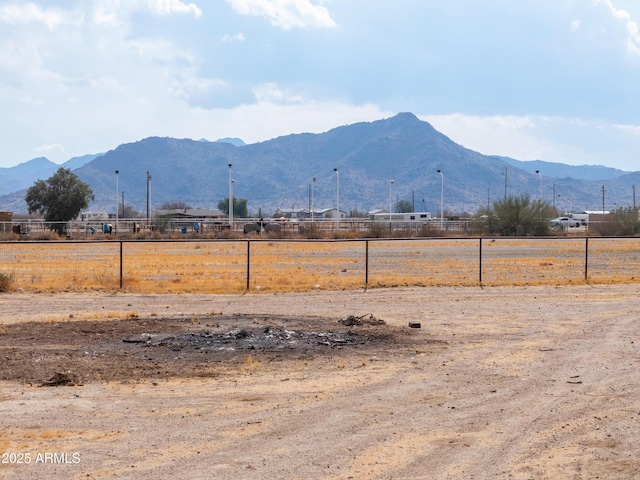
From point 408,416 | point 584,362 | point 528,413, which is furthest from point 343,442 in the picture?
point 584,362

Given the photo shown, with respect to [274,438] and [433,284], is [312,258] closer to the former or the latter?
[433,284]

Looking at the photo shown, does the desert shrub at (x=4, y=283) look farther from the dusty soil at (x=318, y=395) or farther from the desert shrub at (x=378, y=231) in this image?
the desert shrub at (x=378, y=231)

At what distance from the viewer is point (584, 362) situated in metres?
14.2

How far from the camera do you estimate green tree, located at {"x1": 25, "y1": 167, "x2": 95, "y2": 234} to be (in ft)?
359

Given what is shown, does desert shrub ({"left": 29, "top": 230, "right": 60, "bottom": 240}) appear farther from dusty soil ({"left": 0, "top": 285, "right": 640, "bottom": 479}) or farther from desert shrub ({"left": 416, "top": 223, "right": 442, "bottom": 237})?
dusty soil ({"left": 0, "top": 285, "right": 640, "bottom": 479})

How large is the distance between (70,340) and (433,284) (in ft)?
53.3

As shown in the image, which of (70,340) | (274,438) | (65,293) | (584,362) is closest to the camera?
(274,438)

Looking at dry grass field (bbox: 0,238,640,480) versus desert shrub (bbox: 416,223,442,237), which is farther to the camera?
desert shrub (bbox: 416,223,442,237)

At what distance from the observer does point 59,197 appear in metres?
109

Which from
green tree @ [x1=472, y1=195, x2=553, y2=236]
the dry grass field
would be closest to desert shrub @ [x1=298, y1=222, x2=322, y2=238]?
green tree @ [x1=472, y1=195, x2=553, y2=236]

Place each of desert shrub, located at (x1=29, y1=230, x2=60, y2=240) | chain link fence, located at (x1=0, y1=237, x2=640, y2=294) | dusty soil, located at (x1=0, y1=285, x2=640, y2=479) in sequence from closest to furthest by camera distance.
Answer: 1. dusty soil, located at (x1=0, y1=285, x2=640, y2=479)
2. chain link fence, located at (x1=0, y1=237, x2=640, y2=294)
3. desert shrub, located at (x1=29, y1=230, x2=60, y2=240)

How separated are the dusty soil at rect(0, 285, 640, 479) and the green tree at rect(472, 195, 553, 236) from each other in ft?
187

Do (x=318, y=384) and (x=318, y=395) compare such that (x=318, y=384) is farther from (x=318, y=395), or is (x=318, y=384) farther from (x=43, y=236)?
(x=43, y=236)

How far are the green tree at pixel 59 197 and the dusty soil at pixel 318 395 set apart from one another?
3626 inches
